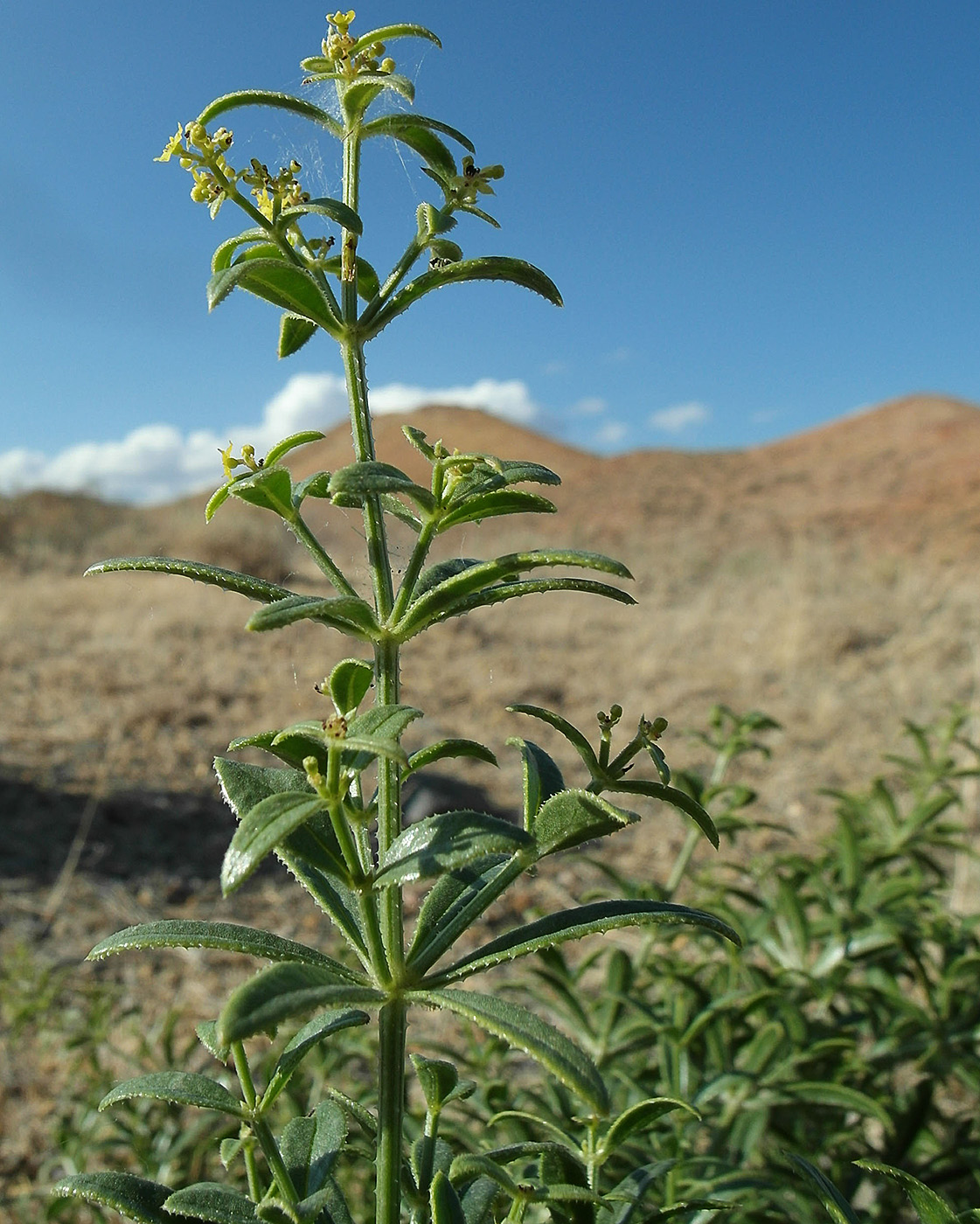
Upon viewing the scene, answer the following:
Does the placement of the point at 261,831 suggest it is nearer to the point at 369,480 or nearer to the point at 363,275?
the point at 369,480

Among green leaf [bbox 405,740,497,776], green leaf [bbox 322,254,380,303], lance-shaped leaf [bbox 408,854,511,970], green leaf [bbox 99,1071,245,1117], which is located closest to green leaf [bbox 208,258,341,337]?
green leaf [bbox 322,254,380,303]

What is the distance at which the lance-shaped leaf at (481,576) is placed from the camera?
698 mm

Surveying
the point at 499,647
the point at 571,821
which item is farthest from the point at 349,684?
the point at 499,647

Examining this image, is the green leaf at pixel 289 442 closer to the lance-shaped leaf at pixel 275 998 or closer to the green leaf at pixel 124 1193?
the lance-shaped leaf at pixel 275 998

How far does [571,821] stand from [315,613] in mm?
237

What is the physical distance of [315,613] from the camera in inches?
25.4

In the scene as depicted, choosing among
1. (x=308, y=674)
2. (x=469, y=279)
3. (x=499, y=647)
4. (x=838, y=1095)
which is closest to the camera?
(x=469, y=279)

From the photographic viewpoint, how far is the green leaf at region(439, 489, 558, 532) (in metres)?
0.74

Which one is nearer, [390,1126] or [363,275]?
[390,1126]

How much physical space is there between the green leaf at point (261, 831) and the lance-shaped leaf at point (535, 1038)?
0.16 meters

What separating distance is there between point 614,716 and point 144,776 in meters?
3.86

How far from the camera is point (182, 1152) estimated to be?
154 cm

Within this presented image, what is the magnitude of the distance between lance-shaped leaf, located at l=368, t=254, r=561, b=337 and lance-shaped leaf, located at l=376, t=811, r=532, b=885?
1.35 ft

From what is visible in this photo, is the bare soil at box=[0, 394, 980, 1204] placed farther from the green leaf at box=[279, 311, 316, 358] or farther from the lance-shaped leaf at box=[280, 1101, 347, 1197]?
the lance-shaped leaf at box=[280, 1101, 347, 1197]
